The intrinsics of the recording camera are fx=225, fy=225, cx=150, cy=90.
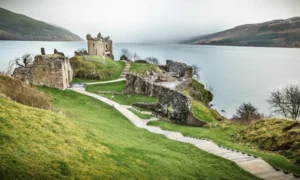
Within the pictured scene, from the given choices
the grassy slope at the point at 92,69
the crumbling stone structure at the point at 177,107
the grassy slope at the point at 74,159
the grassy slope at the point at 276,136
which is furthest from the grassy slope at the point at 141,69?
the grassy slope at the point at 74,159

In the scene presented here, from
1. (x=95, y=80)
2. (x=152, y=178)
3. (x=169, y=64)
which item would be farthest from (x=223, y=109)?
(x=152, y=178)

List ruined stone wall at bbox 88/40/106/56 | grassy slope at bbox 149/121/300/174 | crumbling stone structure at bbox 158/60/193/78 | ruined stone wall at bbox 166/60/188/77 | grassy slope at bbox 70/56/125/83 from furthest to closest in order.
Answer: ruined stone wall at bbox 88/40/106/56 < ruined stone wall at bbox 166/60/188/77 < crumbling stone structure at bbox 158/60/193/78 < grassy slope at bbox 70/56/125/83 < grassy slope at bbox 149/121/300/174

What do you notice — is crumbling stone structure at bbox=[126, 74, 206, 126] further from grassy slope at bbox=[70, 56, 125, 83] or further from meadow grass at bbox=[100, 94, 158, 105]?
grassy slope at bbox=[70, 56, 125, 83]

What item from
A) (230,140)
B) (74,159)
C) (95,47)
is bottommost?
(230,140)

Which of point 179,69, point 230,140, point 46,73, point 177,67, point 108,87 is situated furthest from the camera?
point 177,67

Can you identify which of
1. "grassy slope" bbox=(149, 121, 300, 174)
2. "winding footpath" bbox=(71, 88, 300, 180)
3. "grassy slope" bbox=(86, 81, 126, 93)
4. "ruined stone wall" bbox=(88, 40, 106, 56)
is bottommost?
"grassy slope" bbox=(149, 121, 300, 174)

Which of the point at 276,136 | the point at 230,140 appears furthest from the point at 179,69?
the point at 276,136

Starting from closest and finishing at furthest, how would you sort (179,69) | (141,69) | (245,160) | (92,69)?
(245,160) → (92,69) → (141,69) → (179,69)

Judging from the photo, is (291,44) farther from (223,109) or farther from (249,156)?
(249,156)

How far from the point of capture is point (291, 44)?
643 feet

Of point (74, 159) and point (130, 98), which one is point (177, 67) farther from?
point (74, 159)

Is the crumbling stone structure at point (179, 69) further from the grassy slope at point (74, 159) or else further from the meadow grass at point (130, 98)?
the grassy slope at point (74, 159)

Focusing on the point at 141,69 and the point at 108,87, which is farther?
the point at 141,69

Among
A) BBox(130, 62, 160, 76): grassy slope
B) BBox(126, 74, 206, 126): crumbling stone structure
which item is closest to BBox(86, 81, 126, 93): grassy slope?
BBox(130, 62, 160, 76): grassy slope
